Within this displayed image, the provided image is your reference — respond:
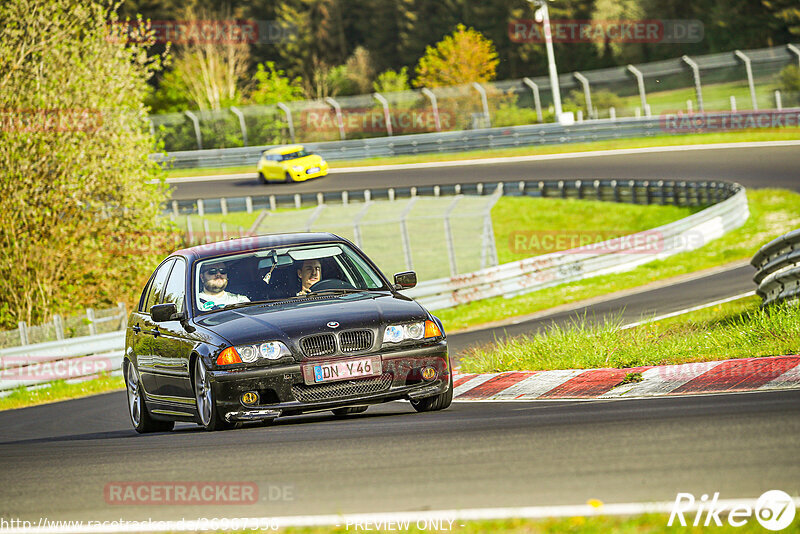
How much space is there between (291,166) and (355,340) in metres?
39.5

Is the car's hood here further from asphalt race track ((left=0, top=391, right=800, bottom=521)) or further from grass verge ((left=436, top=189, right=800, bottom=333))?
grass verge ((left=436, top=189, right=800, bottom=333))

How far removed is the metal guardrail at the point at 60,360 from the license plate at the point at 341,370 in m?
11.5

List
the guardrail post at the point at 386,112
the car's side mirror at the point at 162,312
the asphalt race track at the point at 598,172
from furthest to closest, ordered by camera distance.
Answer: the guardrail post at the point at 386,112 < the asphalt race track at the point at 598,172 < the car's side mirror at the point at 162,312

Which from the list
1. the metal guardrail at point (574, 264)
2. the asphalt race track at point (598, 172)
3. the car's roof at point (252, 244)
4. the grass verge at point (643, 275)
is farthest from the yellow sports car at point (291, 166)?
the car's roof at point (252, 244)

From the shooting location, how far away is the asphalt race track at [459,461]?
16.0 ft

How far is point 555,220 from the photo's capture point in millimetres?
33875

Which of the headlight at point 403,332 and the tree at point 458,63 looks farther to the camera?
the tree at point 458,63

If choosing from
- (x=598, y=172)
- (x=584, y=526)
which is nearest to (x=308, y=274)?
(x=584, y=526)

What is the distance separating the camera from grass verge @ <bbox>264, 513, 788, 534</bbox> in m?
4.09

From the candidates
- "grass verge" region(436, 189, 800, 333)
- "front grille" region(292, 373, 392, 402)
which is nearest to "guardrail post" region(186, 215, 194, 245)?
"grass verge" region(436, 189, 800, 333)

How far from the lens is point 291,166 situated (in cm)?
4703

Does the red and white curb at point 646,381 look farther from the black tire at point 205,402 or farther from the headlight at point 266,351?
the black tire at point 205,402

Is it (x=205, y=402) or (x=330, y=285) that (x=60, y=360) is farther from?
(x=205, y=402)

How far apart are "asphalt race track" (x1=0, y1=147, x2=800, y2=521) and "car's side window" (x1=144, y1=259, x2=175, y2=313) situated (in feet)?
5.19
